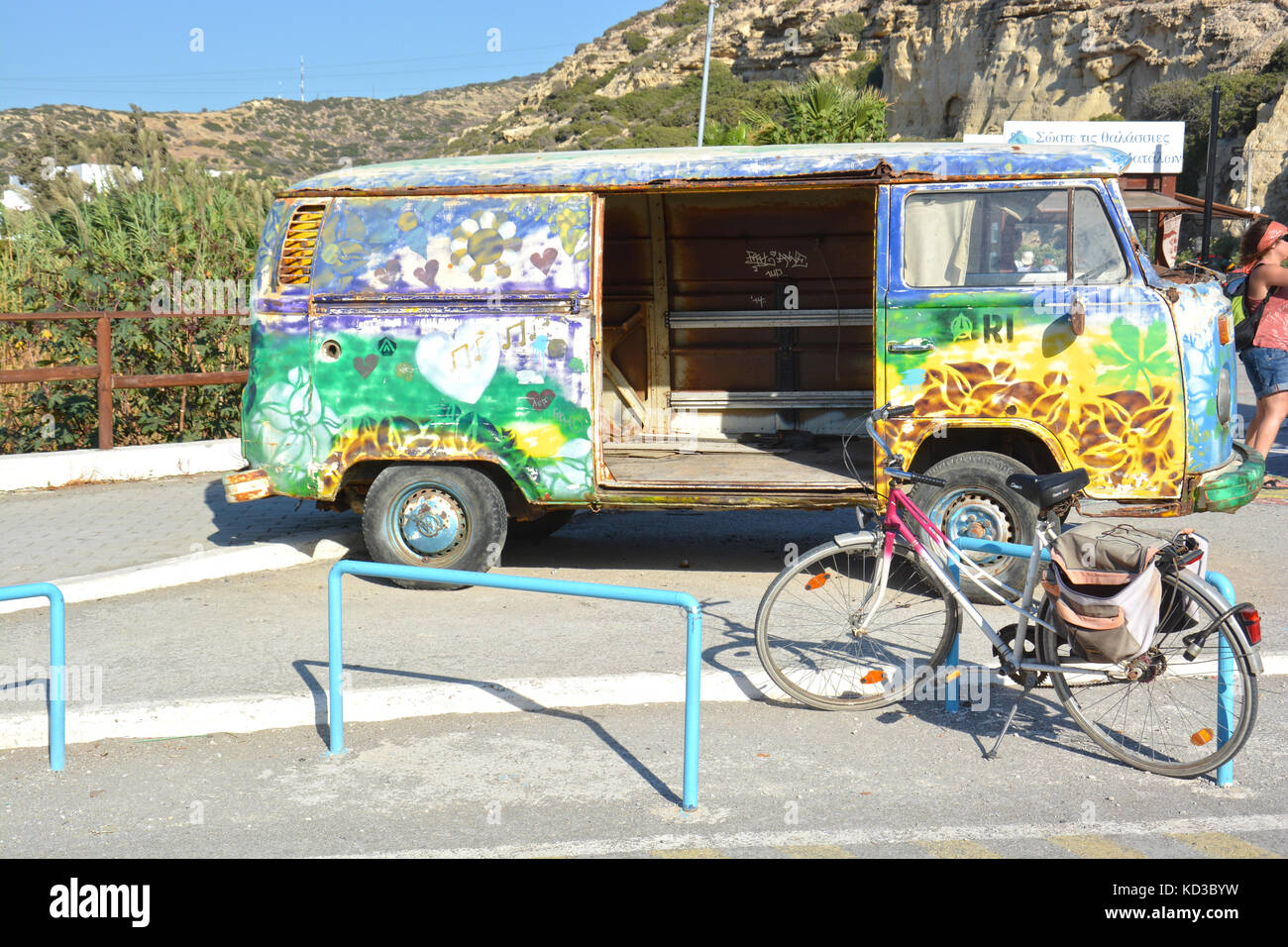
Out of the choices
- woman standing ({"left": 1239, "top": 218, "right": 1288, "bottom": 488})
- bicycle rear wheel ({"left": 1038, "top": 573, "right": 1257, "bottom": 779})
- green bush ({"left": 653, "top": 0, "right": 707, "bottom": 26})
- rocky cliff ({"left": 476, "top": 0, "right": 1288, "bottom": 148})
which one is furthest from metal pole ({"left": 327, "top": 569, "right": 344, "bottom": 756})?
green bush ({"left": 653, "top": 0, "right": 707, "bottom": 26})

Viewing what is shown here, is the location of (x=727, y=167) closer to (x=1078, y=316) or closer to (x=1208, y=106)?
(x=1078, y=316)

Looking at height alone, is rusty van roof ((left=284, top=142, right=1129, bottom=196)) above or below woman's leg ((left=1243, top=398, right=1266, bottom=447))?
above

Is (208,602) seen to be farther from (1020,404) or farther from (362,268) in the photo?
(1020,404)

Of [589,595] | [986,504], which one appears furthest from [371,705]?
[986,504]

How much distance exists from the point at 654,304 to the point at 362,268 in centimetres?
291


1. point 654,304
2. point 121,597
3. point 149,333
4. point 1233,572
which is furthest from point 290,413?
point 1233,572

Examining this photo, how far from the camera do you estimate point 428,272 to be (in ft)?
24.2

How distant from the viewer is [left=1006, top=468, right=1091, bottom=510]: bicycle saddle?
477 cm

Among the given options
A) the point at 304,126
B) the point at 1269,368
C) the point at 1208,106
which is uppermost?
the point at 304,126

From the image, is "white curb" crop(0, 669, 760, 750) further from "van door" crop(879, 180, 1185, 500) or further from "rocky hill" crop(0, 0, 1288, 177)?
"rocky hill" crop(0, 0, 1288, 177)

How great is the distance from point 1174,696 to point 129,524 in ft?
24.1

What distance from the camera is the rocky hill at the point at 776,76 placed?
5378 cm

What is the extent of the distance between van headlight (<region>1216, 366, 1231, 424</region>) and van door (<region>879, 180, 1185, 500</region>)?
0.28m

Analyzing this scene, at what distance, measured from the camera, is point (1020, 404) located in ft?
22.3
